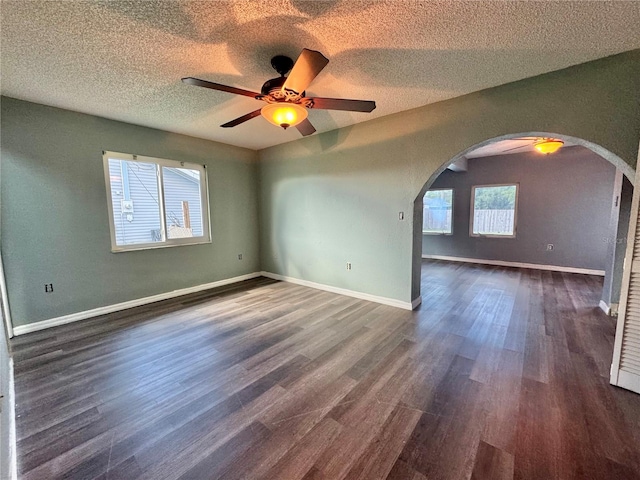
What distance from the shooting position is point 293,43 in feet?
6.30

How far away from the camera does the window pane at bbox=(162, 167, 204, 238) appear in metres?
4.04

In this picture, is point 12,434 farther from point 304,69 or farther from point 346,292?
point 346,292

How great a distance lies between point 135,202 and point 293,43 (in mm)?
3215

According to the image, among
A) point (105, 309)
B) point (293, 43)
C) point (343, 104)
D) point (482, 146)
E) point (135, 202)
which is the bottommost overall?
point (105, 309)

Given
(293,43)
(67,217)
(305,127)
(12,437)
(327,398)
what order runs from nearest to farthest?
1. (12,437)
2. (327,398)
3. (293,43)
4. (305,127)
5. (67,217)

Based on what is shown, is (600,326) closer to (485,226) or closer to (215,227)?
(485,226)

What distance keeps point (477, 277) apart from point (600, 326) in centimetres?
227

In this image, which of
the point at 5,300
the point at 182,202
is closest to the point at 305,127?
the point at 182,202

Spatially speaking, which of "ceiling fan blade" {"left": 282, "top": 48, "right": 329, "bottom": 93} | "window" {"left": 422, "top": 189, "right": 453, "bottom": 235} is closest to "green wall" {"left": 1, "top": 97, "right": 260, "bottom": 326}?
"ceiling fan blade" {"left": 282, "top": 48, "right": 329, "bottom": 93}

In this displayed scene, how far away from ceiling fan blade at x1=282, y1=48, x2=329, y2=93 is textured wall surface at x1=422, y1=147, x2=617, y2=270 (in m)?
6.21

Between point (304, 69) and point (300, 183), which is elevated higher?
point (304, 69)

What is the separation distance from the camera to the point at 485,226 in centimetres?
641

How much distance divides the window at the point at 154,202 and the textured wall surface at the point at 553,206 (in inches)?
256

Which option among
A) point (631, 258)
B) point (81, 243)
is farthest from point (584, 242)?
point (81, 243)
